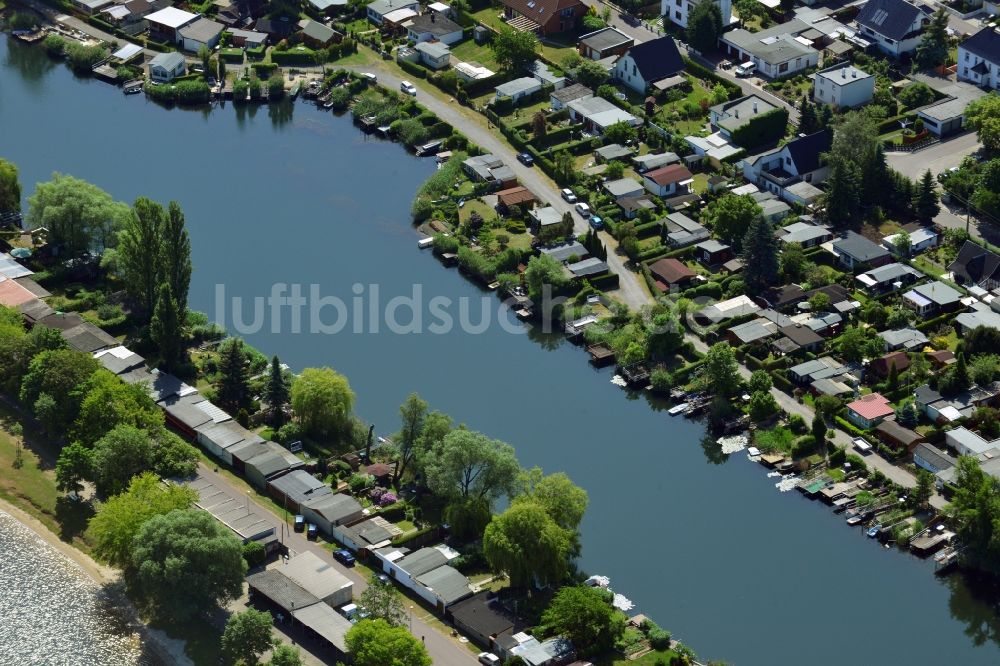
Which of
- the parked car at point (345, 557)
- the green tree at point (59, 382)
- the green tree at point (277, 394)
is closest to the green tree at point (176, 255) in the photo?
the green tree at point (59, 382)

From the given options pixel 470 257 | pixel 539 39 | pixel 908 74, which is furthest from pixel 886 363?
pixel 539 39

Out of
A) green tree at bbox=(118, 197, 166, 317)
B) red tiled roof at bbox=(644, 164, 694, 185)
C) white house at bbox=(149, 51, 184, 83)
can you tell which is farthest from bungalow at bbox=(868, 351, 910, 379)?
white house at bbox=(149, 51, 184, 83)

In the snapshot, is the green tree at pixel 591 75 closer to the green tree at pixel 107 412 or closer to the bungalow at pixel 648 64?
the bungalow at pixel 648 64

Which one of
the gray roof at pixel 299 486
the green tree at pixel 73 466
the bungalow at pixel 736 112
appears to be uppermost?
the bungalow at pixel 736 112

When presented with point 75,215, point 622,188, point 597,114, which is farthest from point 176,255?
point 597,114

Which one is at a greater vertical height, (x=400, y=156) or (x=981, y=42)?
(x=981, y=42)

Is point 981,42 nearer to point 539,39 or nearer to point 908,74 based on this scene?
point 908,74

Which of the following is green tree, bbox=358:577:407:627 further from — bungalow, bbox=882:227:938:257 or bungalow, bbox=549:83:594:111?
bungalow, bbox=549:83:594:111
